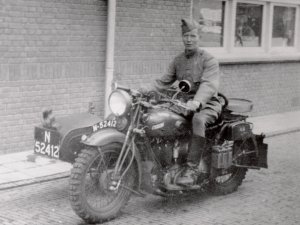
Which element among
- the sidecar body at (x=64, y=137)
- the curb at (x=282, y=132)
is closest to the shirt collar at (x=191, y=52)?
the sidecar body at (x=64, y=137)

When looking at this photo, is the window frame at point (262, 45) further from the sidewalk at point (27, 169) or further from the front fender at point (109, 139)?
the front fender at point (109, 139)

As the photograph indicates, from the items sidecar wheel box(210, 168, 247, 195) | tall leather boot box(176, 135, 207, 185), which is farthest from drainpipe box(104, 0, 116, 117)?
tall leather boot box(176, 135, 207, 185)

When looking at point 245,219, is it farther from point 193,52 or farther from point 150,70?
point 150,70

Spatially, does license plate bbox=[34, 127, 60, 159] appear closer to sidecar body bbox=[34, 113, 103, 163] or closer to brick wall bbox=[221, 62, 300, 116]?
sidecar body bbox=[34, 113, 103, 163]

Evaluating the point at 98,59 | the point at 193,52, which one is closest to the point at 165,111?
the point at 193,52

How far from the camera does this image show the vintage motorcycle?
554cm

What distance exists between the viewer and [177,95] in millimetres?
6523

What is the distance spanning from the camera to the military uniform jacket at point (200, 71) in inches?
249

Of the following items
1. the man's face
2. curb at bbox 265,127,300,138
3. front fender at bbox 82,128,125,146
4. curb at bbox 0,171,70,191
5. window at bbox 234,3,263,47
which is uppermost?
window at bbox 234,3,263,47

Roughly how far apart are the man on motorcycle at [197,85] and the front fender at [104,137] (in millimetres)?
832

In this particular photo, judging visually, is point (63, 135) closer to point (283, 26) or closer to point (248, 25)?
point (248, 25)

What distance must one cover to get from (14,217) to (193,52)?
261 centimetres

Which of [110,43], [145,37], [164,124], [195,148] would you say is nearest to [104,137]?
[164,124]

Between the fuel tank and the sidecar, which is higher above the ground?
the fuel tank
